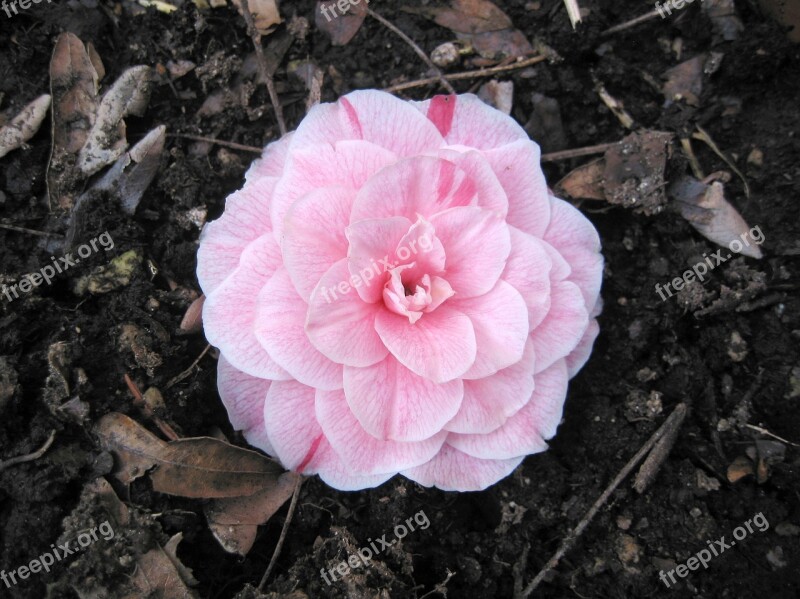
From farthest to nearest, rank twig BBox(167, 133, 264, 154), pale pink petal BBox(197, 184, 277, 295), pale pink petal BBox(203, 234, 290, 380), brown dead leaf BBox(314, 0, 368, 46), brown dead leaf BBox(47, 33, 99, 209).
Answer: brown dead leaf BBox(314, 0, 368, 46), twig BBox(167, 133, 264, 154), brown dead leaf BBox(47, 33, 99, 209), pale pink petal BBox(197, 184, 277, 295), pale pink petal BBox(203, 234, 290, 380)

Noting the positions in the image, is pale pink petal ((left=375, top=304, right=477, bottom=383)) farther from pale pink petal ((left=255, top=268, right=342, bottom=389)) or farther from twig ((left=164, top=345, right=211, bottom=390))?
twig ((left=164, top=345, right=211, bottom=390))

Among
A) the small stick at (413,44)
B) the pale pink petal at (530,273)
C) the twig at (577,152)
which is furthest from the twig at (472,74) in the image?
the pale pink petal at (530,273)

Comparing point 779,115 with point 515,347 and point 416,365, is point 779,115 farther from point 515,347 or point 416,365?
point 416,365

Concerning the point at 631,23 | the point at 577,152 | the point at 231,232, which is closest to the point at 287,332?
the point at 231,232

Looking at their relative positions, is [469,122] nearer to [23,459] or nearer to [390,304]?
[390,304]

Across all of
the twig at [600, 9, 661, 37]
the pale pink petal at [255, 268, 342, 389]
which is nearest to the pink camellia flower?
the pale pink petal at [255, 268, 342, 389]

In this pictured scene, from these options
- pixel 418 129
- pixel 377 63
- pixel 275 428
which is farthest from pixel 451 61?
pixel 275 428
